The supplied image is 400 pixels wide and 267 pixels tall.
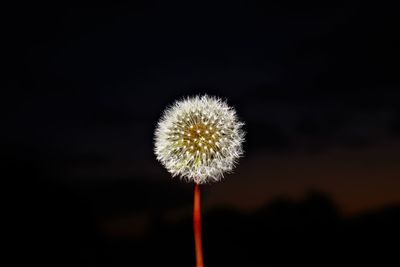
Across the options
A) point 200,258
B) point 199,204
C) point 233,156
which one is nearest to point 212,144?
point 233,156

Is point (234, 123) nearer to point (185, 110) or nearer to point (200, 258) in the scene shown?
point (185, 110)

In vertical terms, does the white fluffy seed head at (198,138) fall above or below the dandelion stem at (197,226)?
above

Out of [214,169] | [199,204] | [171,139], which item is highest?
[171,139]

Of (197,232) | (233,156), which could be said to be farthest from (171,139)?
(197,232)

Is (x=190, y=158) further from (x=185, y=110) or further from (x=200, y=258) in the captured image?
(x=200, y=258)

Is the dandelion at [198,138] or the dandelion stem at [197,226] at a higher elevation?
the dandelion at [198,138]

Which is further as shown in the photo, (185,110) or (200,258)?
(185,110)

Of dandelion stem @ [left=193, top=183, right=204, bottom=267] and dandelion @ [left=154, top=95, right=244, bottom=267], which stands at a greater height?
dandelion @ [left=154, top=95, right=244, bottom=267]

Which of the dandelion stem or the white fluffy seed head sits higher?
the white fluffy seed head

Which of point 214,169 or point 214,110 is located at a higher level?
point 214,110
